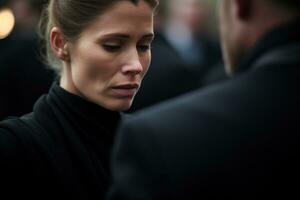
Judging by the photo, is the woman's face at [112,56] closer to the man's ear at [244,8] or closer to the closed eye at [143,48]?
the closed eye at [143,48]

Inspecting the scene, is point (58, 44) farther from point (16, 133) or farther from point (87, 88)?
point (16, 133)

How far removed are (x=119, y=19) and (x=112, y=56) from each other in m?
0.15

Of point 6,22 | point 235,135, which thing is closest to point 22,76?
point 6,22

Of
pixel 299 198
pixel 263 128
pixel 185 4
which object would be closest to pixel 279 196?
pixel 299 198

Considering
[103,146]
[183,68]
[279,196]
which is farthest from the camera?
[183,68]

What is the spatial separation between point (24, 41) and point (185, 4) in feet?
14.8

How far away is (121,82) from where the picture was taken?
10.5ft

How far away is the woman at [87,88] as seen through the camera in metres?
2.98

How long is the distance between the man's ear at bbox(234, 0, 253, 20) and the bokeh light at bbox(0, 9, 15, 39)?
172 inches

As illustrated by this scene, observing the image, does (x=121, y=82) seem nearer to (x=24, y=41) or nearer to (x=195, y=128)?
(x=195, y=128)

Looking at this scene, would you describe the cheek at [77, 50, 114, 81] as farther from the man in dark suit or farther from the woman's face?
the man in dark suit

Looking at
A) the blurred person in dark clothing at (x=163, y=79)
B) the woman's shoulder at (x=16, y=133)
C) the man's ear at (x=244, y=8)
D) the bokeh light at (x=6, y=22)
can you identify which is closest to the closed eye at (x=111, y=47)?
the woman's shoulder at (x=16, y=133)

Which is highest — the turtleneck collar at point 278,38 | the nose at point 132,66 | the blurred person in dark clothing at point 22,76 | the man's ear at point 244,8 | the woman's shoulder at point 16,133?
the man's ear at point 244,8

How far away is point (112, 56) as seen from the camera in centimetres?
318
